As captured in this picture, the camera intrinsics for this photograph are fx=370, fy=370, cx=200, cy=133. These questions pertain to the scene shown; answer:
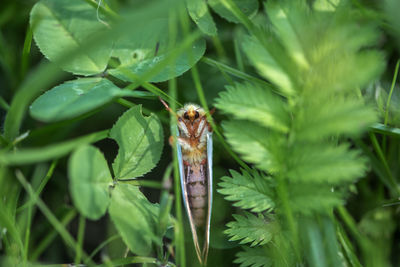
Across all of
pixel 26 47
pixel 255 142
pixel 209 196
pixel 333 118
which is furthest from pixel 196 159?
pixel 26 47

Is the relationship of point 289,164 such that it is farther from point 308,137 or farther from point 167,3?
point 167,3

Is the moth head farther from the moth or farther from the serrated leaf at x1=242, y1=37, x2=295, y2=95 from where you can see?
the serrated leaf at x1=242, y1=37, x2=295, y2=95

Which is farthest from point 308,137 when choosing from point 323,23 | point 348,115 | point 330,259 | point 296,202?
point 330,259

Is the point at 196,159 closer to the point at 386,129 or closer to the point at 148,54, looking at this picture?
the point at 148,54

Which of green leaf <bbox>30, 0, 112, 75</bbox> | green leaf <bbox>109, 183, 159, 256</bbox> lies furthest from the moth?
green leaf <bbox>30, 0, 112, 75</bbox>

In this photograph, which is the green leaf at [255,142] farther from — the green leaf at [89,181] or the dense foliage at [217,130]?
the green leaf at [89,181]

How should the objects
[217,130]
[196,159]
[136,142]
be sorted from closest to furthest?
[136,142]
[217,130]
[196,159]
